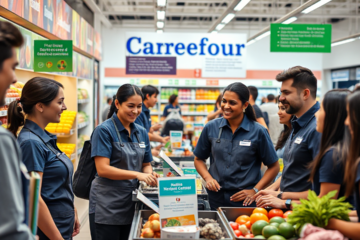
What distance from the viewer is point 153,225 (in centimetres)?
198

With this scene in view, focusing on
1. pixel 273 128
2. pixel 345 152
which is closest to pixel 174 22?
pixel 273 128

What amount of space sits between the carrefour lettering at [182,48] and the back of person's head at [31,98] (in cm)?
723

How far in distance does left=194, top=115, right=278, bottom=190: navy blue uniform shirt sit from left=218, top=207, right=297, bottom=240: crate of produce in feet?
2.00

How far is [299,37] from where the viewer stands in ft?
25.3

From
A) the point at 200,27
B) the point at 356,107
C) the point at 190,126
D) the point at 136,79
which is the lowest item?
the point at 190,126

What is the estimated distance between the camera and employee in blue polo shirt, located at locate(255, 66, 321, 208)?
7.51ft

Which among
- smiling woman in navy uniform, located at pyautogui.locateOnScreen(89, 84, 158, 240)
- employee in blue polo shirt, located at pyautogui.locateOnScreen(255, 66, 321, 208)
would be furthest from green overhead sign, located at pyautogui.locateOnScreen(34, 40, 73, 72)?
employee in blue polo shirt, located at pyautogui.locateOnScreen(255, 66, 321, 208)

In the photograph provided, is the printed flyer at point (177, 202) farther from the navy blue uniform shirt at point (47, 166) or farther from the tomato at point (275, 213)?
the navy blue uniform shirt at point (47, 166)

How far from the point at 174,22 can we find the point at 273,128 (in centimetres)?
932

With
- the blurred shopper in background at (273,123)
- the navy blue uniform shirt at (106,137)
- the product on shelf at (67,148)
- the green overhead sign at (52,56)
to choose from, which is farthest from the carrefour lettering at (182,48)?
the navy blue uniform shirt at (106,137)

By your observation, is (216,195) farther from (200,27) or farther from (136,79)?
(200,27)

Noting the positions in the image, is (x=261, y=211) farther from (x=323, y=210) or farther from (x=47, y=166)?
(x=47, y=166)

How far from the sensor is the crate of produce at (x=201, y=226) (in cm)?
189

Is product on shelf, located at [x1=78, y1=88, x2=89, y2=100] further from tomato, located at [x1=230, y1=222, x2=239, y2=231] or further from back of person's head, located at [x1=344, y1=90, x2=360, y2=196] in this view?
back of person's head, located at [x1=344, y1=90, x2=360, y2=196]
